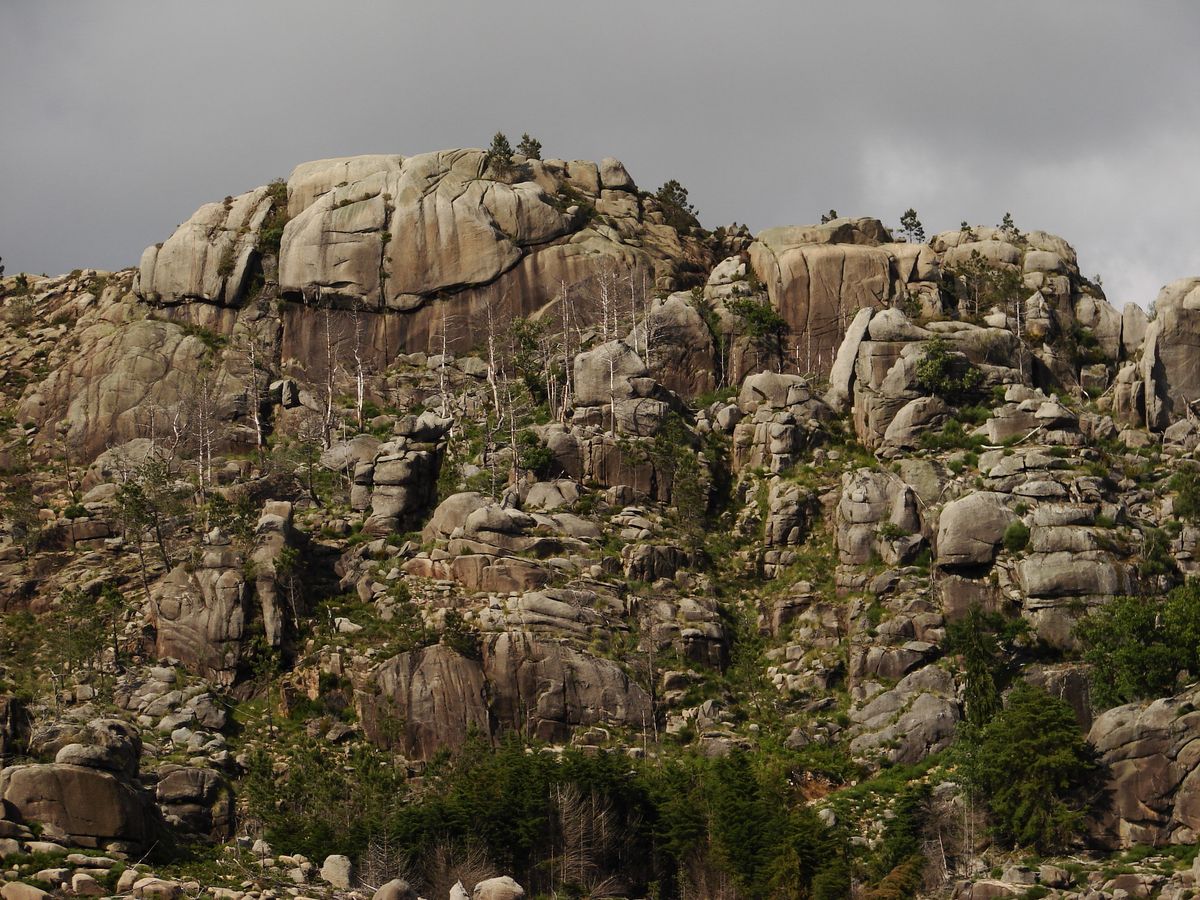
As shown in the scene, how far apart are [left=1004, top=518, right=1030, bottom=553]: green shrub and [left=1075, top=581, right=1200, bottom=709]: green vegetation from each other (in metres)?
Result: 8.10

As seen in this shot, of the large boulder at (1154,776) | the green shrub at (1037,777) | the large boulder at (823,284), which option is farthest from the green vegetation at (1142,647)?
the large boulder at (823,284)

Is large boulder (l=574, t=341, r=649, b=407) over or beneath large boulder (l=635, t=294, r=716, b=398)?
beneath

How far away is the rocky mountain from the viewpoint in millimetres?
89250

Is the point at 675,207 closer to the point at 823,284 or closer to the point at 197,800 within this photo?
the point at 823,284

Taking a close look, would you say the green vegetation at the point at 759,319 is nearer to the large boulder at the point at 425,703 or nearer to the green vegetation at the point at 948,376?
the green vegetation at the point at 948,376

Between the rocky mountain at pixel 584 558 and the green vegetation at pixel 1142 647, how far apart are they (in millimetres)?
256

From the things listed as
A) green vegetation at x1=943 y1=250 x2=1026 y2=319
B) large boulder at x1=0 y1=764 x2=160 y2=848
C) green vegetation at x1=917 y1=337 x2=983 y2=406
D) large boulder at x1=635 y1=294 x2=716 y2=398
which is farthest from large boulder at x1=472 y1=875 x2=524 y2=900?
green vegetation at x1=943 y1=250 x2=1026 y2=319

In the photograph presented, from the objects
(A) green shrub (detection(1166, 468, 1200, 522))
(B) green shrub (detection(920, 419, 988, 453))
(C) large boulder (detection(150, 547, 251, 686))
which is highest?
(B) green shrub (detection(920, 419, 988, 453))

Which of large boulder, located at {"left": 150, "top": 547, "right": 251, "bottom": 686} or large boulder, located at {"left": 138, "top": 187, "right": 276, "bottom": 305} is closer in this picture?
large boulder, located at {"left": 150, "top": 547, "right": 251, "bottom": 686}

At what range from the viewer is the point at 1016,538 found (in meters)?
105

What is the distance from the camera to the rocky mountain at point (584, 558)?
89250mm

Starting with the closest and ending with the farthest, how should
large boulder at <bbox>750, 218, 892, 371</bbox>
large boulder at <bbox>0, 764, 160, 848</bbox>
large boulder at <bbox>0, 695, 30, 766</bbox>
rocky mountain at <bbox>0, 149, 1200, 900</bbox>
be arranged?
large boulder at <bbox>0, 764, 160, 848</bbox>, large boulder at <bbox>0, 695, 30, 766</bbox>, rocky mountain at <bbox>0, 149, 1200, 900</bbox>, large boulder at <bbox>750, 218, 892, 371</bbox>

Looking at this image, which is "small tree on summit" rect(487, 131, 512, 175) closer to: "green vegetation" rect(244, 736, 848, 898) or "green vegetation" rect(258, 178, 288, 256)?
"green vegetation" rect(258, 178, 288, 256)

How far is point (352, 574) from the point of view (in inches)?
4469
